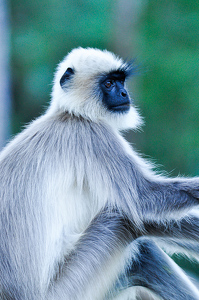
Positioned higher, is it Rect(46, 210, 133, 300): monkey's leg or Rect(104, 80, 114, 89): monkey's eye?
Rect(104, 80, 114, 89): monkey's eye

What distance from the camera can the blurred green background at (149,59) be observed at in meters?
7.98

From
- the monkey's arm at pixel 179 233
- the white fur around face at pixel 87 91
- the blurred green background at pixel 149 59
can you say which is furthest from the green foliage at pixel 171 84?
the monkey's arm at pixel 179 233

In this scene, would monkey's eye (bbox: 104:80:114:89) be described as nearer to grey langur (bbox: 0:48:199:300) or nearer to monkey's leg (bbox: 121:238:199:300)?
grey langur (bbox: 0:48:199:300)

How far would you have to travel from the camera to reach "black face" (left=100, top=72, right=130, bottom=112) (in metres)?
3.31

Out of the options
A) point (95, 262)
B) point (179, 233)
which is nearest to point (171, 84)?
point (179, 233)

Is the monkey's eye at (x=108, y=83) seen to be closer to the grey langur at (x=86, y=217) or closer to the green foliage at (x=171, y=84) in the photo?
the grey langur at (x=86, y=217)

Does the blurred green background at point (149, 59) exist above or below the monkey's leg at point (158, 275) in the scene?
above

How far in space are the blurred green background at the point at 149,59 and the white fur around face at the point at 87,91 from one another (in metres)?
4.41

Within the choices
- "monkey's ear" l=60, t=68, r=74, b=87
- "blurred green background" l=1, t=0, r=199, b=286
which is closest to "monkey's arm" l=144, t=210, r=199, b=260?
"monkey's ear" l=60, t=68, r=74, b=87

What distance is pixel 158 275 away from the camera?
2.93 m

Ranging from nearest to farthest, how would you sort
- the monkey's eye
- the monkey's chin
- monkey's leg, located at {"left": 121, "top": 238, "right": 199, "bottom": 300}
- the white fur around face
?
monkey's leg, located at {"left": 121, "top": 238, "right": 199, "bottom": 300} < the white fur around face < the monkey's chin < the monkey's eye

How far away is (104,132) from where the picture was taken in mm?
2922

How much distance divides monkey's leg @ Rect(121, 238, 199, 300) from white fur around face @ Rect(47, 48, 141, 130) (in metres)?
1.02

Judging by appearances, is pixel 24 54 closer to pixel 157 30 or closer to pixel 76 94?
Answer: pixel 157 30
